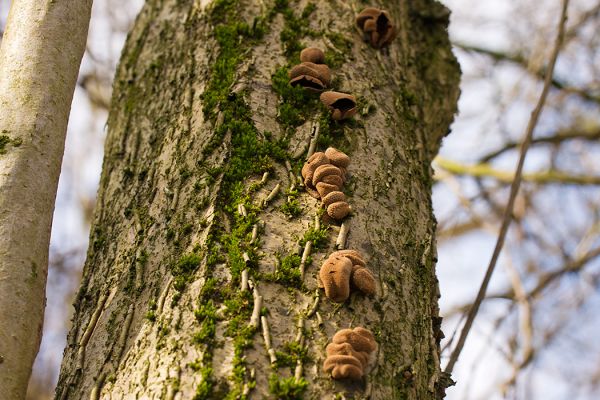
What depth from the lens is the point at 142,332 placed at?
162cm

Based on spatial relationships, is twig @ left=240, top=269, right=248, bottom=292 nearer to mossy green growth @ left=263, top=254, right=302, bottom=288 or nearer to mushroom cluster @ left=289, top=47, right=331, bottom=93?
mossy green growth @ left=263, top=254, right=302, bottom=288

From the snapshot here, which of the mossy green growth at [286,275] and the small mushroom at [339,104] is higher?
the small mushroom at [339,104]

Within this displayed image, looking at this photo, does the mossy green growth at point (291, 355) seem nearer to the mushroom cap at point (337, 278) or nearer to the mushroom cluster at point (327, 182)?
the mushroom cap at point (337, 278)

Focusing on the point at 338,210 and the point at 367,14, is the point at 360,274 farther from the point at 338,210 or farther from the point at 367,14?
the point at 367,14

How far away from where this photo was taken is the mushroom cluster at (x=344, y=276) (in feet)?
5.24

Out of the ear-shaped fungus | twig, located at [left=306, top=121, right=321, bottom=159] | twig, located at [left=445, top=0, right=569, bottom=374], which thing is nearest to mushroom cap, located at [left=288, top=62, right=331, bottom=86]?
twig, located at [left=306, top=121, right=321, bottom=159]

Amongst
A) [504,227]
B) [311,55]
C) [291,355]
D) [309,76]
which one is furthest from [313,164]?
[504,227]

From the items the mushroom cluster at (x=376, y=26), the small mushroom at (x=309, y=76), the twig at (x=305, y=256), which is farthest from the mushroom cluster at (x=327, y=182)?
the mushroom cluster at (x=376, y=26)

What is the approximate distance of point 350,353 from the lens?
4.96 feet

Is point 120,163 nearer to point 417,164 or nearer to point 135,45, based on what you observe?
point 135,45

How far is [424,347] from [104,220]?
107 cm

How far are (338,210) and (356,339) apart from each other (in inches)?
15.3

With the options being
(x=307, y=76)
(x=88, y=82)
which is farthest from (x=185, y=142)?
(x=88, y=82)

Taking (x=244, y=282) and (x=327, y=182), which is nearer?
(x=244, y=282)
